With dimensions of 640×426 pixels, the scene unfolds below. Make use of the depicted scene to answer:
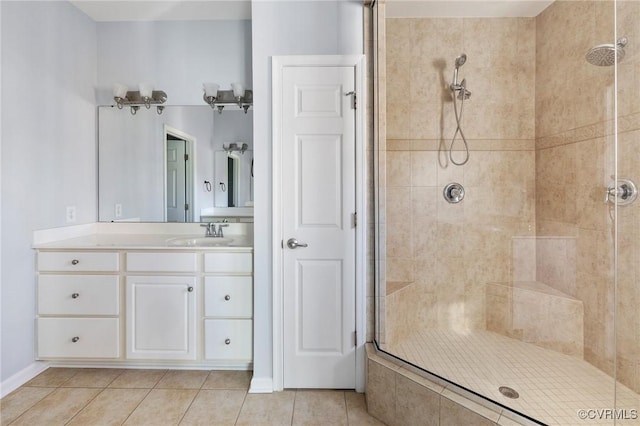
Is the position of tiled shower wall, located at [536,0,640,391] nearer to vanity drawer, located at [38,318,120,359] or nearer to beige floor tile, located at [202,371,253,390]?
beige floor tile, located at [202,371,253,390]

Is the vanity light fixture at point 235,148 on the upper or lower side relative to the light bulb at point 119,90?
lower

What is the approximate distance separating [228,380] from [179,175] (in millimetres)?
1524

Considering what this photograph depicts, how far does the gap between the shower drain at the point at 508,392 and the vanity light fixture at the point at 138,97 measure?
2823 mm

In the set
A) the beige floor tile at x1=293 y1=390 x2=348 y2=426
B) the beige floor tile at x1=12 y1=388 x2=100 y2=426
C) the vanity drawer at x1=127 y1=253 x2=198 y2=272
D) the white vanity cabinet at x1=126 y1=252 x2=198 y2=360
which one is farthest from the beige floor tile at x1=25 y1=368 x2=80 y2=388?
the beige floor tile at x1=293 y1=390 x2=348 y2=426

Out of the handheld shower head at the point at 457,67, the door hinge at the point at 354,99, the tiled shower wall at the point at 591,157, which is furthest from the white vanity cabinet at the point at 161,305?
the tiled shower wall at the point at 591,157

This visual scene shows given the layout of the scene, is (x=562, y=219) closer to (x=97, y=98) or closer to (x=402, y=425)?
(x=402, y=425)

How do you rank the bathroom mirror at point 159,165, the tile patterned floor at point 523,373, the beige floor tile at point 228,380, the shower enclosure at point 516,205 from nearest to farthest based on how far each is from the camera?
the tile patterned floor at point 523,373, the shower enclosure at point 516,205, the beige floor tile at point 228,380, the bathroom mirror at point 159,165

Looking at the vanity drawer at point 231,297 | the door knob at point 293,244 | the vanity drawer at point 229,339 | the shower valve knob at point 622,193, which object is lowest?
the vanity drawer at point 229,339

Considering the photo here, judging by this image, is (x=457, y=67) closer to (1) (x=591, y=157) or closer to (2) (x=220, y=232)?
→ (1) (x=591, y=157)

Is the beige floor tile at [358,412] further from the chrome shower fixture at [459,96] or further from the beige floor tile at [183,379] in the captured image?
the chrome shower fixture at [459,96]

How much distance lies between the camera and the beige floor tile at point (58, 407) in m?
1.87

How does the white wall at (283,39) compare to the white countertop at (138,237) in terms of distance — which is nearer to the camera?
the white wall at (283,39)

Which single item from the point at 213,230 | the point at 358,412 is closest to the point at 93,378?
→ the point at 213,230

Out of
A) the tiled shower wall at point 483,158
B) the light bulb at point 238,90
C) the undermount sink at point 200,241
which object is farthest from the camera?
the light bulb at point 238,90
